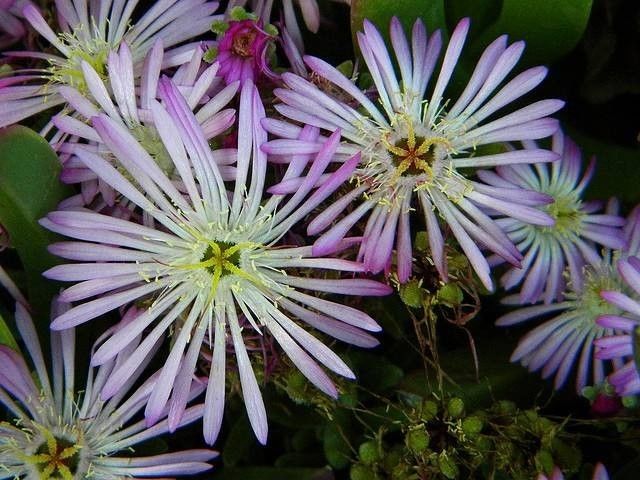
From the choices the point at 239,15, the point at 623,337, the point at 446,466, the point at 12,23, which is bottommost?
the point at 446,466

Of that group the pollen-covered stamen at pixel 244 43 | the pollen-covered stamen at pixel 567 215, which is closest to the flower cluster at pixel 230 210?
the pollen-covered stamen at pixel 244 43

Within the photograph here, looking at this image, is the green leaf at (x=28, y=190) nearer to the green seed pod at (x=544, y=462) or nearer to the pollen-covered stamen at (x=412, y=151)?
the pollen-covered stamen at (x=412, y=151)

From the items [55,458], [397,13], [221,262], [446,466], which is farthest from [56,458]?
[397,13]

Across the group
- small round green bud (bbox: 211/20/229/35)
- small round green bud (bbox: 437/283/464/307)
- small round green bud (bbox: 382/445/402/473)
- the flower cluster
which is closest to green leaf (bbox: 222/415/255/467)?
the flower cluster

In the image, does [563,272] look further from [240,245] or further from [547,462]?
[240,245]

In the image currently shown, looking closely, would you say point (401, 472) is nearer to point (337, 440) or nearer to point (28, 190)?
point (337, 440)

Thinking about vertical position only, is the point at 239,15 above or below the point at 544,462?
above
